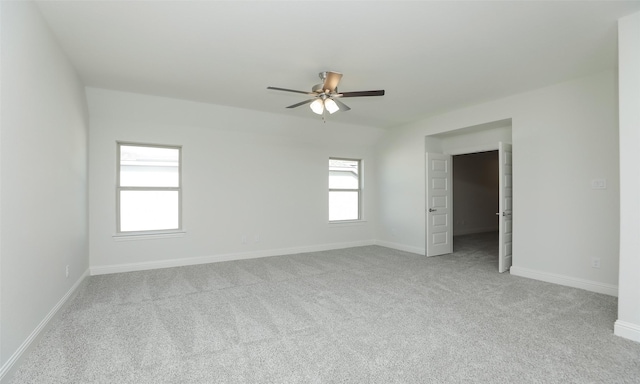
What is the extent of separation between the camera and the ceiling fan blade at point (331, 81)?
3.21 m

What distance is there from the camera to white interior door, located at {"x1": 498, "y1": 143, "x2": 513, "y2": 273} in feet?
14.7

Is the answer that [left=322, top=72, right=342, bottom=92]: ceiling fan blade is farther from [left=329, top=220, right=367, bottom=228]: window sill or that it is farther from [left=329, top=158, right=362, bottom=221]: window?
[left=329, top=220, right=367, bottom=228]: window sill

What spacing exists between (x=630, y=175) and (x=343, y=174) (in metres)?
4.77

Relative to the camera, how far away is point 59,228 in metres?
2.89

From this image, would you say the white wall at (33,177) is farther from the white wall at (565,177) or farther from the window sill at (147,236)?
the white wall at (565,177)

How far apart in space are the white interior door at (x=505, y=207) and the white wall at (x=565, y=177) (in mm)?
146

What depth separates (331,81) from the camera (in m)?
3.32

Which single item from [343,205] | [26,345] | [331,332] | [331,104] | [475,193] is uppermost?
[331,104]

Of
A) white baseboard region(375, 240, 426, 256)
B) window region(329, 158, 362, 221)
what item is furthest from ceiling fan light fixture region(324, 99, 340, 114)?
white baseboard region(375, 240, 426, 256)

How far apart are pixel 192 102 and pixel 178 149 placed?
872mm

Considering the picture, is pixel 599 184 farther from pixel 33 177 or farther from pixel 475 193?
pixel 33 177

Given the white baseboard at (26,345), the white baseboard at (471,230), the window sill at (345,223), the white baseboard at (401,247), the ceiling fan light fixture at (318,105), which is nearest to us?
the white baseboard at (26,345)

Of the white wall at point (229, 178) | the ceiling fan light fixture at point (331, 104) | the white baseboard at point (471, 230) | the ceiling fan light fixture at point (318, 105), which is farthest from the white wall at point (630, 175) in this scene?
the white baseboard at point (471, 230)

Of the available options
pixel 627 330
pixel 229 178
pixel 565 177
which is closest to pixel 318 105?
pixel 229 178
